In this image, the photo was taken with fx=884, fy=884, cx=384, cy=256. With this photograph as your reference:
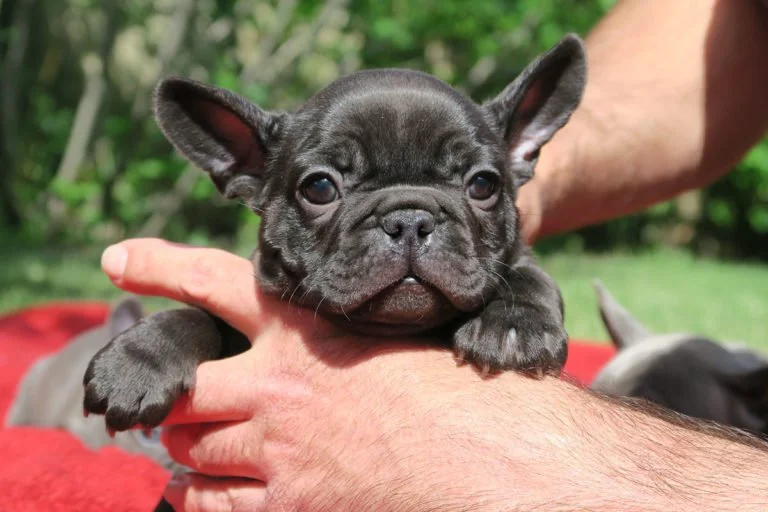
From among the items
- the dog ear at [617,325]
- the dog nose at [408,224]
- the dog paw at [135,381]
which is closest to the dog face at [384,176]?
the dog nose at [408,224]

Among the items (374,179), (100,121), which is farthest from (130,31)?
(374,179)

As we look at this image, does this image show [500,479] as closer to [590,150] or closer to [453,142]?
[453,142]

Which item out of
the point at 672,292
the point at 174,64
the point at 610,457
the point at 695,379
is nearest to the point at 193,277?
the point at 610,457

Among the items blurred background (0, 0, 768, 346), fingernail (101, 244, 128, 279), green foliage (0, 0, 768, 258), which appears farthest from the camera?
→ green foliage (0, 0, 768, 258)

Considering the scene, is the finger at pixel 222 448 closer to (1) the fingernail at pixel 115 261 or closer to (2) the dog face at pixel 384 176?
(2) the dog face at pixel 384 176

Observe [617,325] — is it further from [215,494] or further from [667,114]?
[215,494]

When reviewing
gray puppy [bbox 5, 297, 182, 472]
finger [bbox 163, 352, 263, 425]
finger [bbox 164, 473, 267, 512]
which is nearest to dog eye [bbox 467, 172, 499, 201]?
finger [bbox 163, 352, 263, 425]

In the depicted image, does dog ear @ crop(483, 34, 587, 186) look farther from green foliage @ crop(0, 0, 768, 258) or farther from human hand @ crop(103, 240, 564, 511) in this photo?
green foliage @ crop(0, 0, 768, 258)
